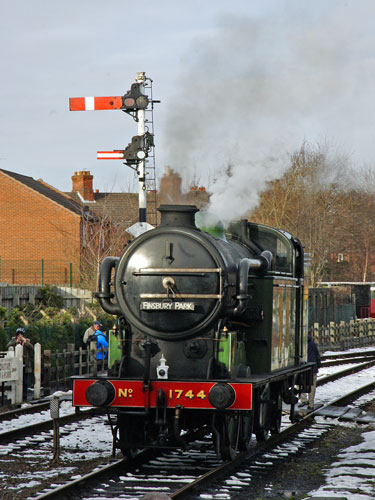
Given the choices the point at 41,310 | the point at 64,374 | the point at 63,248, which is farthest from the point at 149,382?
the point at 63,248

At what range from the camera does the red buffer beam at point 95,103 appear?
14.9 metres

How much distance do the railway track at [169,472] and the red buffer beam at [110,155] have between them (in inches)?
251

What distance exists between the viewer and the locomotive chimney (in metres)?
9.23

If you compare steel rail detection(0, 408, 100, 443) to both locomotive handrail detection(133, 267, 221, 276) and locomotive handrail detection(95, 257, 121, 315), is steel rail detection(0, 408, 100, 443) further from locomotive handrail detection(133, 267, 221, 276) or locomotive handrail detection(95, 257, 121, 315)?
locomotive handrail detection(133, 267, 221, 276)

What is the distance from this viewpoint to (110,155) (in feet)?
50.7

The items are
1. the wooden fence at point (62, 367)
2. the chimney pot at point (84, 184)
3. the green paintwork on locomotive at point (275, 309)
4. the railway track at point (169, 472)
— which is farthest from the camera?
the chimney pot at point (84, 184)

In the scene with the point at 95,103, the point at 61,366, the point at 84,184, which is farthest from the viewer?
the point at 84,184

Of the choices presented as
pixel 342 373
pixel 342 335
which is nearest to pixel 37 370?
pixel 342 373

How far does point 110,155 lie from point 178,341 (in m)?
7.16

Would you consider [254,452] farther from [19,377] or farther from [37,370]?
[37,370]

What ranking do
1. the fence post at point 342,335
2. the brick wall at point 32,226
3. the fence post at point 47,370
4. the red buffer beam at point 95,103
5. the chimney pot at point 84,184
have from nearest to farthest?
the red buffer beam at point 95,103
the fence post at point 47,370
the fence post at point 342,335
the brick wall at point 32,226
the chimney pot at point 84,184

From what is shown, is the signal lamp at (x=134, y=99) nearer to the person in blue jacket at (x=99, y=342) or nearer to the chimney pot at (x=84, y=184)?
the person in blue jacket at (x=99, y=342)

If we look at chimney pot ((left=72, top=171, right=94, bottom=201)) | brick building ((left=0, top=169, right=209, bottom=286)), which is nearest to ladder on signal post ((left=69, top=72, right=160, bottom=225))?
brick building ((left=0, top=169, right=209, bottom=286))

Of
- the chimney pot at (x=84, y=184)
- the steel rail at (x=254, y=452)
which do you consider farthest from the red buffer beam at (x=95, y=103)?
the chimney pot at (x=84, y=184)
